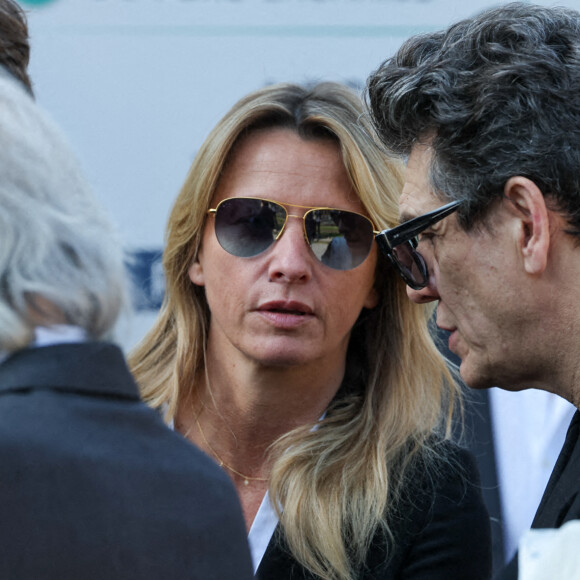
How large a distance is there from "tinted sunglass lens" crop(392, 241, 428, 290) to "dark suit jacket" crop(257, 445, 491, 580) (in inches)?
20.8

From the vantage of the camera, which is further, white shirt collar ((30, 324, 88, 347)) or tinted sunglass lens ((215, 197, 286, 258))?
tinted sunglass lens ((215, 197, 286, 258))

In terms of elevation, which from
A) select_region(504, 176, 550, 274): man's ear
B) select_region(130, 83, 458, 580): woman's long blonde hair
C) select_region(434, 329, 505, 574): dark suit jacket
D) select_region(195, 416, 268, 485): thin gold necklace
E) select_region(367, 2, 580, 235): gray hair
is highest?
select_region(367, 2, 580, 235): gray hair

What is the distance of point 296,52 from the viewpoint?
334 centimetres

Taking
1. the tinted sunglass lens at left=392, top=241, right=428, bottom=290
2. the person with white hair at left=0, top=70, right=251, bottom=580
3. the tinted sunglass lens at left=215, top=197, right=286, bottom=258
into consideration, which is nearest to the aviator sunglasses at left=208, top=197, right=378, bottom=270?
the tinted sunglass lens at left=215, top=197, right=286, bottom=258

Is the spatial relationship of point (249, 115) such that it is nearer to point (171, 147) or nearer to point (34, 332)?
point (171, 147)

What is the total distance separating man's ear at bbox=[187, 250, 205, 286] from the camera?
8.30ft

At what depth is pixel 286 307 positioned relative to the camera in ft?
7.57

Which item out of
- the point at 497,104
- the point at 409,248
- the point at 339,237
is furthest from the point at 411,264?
the point at 497,104

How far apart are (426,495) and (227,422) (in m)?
0.56

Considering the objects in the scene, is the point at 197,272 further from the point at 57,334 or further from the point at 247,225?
the point at 57,334

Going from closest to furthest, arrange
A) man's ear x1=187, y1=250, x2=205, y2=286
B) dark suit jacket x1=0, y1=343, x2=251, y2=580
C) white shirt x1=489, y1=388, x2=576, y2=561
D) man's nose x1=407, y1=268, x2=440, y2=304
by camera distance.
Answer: dark suit jacket x1=0, y1=343, x2=251, y2=580
man's nose x1=407, y1=268, x2=440, y2=304
man's ear x1=187, y1=250, x2=205, y2=286
white shirt x1=489, y1=388, x2=576, y2=561

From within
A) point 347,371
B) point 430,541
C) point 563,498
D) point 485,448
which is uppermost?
point 563,498

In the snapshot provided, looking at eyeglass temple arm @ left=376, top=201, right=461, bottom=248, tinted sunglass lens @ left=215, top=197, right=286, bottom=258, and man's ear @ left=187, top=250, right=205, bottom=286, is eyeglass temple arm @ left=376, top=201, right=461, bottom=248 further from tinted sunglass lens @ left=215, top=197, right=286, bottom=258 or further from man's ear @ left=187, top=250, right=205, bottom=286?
man's ear @ left=187, top=250, right=205, bottom=286

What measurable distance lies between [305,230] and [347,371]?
46cm
